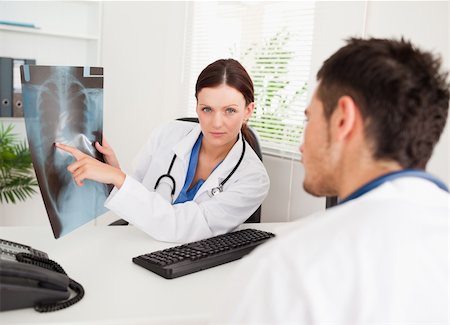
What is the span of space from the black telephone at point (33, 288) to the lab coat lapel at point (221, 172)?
70 cm

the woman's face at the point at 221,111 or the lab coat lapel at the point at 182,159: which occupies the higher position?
the woman's face at the point at 221,111

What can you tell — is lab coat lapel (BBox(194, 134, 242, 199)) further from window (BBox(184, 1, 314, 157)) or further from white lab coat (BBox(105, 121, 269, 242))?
window (BBox(184, 1, 314, 157))

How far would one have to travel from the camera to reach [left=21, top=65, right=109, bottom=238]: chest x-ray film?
1147 mm

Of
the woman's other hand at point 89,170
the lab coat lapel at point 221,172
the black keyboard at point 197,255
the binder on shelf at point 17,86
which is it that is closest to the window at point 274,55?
the lab coat lapel at point 221,172

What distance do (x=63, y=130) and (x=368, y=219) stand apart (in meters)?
0.87

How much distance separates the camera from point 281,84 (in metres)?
2.14

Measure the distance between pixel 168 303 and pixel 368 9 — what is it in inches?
47.5

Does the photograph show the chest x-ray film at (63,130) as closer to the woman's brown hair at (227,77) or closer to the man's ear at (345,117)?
the woman's brown hair at (227,77)

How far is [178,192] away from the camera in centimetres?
178

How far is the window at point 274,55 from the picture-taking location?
6.64 ft

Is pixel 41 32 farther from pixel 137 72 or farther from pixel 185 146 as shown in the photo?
pixel 185 146

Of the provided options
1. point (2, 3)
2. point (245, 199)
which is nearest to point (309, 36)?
point (245, 199)

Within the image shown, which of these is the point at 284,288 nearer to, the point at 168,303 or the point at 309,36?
the point at 168,303

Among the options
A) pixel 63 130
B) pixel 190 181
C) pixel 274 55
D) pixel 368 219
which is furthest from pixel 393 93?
pixel 274 55
